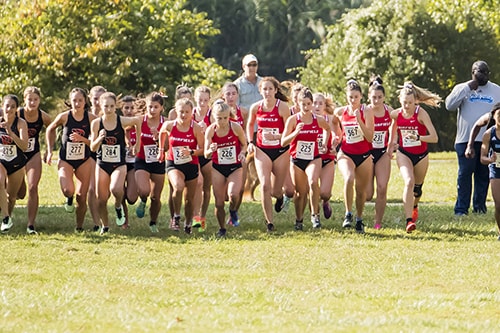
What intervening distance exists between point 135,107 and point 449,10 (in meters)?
25.9

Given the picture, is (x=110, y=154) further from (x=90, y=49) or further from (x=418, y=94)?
(x=90, y=49)

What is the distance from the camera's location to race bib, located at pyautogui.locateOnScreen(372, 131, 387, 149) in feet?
51.2

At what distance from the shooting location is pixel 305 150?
51.4 ft

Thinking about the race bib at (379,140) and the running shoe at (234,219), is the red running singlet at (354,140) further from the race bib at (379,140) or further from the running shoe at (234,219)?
the running shoe at (234,219)

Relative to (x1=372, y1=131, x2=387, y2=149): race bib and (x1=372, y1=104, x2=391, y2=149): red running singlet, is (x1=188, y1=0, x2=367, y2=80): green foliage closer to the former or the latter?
(x1=372, y1=104, x2=391, y2=149): red running singlet

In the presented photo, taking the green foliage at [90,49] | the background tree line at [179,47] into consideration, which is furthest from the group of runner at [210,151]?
the green foliage at [90,49]

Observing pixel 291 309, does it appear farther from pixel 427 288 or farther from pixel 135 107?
pixel 135 107

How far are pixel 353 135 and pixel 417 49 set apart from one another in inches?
1246

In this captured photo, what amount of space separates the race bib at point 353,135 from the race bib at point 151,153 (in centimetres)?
Answer: 242

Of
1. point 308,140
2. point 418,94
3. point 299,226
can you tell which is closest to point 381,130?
point 418,94

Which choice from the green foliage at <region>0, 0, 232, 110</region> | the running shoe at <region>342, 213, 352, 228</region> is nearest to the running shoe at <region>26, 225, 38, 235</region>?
the running shoe at <region>342, 213, 352, 228</region>

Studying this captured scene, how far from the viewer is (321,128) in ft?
51.8

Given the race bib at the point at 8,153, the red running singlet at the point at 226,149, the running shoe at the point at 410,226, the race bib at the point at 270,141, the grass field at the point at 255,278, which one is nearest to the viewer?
the grass field at the point at 255,278

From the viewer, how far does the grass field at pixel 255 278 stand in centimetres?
927
